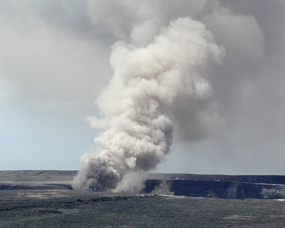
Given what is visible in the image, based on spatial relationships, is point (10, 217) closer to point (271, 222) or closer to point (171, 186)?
point (271, 222)

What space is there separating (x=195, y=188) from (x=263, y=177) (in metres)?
23.5

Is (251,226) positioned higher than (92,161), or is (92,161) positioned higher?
(92,161)

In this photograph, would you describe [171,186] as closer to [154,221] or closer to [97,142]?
[97,142]

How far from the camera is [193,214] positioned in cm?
2945

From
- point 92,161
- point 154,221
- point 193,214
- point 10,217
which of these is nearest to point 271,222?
point 193,214

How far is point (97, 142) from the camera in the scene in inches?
2141

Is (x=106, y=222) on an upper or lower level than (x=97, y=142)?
lower

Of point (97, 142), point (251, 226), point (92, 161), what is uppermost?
point (97, 142)

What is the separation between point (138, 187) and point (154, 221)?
3543cm

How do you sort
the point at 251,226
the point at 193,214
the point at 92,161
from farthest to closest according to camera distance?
1. the point at 92,161
2. the point at 193,214
3. the point at 251,226

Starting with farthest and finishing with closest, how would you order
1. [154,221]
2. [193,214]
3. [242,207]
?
[242,207] → [193,214] → [154,221]

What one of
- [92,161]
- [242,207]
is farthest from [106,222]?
[92,161]

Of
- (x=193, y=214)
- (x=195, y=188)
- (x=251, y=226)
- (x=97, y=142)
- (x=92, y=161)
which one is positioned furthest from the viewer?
(x=195, y=188)

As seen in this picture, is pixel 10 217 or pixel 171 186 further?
pixel 171 186
